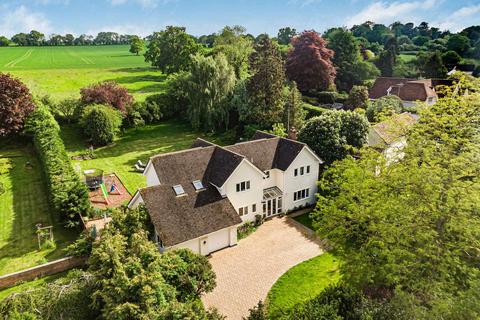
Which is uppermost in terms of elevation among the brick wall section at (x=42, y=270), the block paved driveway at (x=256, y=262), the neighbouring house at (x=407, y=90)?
the neighbouring house at (x=407, y=90)

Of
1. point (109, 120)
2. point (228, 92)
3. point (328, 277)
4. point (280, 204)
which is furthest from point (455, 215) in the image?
point (109, 120)

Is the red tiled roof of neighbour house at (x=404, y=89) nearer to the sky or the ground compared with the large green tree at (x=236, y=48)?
nearer to the ground

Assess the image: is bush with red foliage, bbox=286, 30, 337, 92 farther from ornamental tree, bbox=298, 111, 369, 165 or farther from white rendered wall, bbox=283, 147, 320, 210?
white rendered wall, bbox=283, 147, 320, 210

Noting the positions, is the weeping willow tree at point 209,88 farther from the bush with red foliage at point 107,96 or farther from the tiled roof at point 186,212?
the tiled roof at point 186,212

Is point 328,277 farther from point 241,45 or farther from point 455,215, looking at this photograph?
point 241,45

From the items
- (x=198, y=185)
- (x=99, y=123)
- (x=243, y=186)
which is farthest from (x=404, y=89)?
(x=99, y=123)

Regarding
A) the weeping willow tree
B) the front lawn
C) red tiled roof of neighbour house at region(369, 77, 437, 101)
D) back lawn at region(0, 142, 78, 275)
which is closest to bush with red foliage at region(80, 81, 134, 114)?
the weeping willow tree

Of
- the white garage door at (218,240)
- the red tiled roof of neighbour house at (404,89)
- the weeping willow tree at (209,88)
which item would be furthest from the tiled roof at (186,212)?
the red tiled roof of neighbour house at (404,89)
